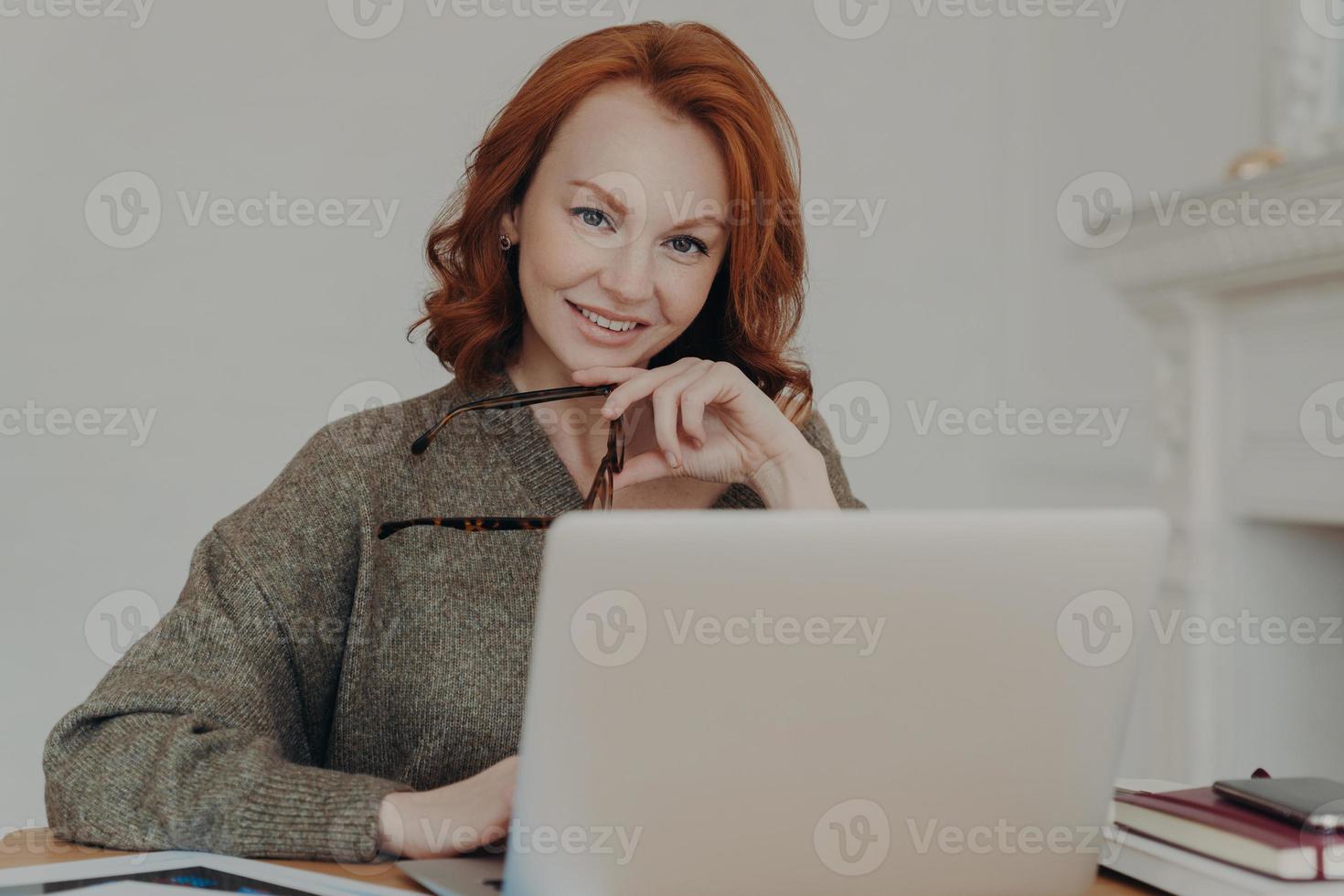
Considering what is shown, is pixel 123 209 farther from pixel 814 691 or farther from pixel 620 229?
pixel 814 691

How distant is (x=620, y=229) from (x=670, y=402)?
0.69 feet

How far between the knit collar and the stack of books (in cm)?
57

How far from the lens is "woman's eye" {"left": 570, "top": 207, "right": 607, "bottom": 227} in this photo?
1.28m

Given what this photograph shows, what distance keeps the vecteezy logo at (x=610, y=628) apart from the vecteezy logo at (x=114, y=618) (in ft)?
6.83

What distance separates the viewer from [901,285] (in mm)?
3059

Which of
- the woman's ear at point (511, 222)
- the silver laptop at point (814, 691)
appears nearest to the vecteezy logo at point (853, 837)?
the silver laptop at point (814, 691)

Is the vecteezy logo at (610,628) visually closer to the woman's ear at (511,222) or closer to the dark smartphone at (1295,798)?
the dark smartphone at (1295,798)

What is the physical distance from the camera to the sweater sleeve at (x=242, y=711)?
838 millimetres

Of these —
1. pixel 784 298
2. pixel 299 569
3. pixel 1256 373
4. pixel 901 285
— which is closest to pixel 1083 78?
pixel 901 285

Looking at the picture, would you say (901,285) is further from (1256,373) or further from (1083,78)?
(1256,373)

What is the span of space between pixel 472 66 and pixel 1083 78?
132 cm

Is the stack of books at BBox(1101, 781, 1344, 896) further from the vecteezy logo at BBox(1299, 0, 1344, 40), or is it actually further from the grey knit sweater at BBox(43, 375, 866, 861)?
the vecteezy logo at BBox(1299, 0, 1344, 40)

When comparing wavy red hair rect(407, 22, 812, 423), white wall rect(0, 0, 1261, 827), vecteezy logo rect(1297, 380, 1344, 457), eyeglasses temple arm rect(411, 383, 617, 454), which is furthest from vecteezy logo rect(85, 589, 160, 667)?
vecteezy logo rect(1297, 380, 1344, 457)

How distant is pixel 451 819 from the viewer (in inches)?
32.1
